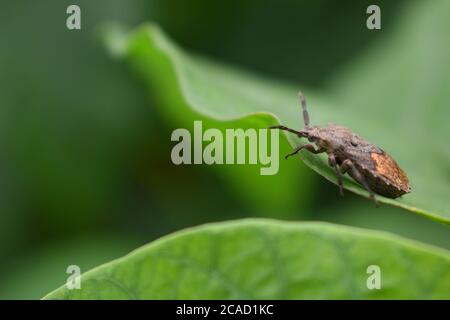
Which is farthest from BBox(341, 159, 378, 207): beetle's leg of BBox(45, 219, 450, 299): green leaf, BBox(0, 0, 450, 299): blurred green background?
BBox(0, 0, 450, 299): blurred green background

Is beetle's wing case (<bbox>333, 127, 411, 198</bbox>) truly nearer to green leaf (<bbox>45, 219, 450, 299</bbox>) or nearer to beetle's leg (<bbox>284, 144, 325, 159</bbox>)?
beetle's leg (<bbox>284, 144, 325, 159</bbox>)

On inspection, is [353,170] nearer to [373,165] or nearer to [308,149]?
[373,165]

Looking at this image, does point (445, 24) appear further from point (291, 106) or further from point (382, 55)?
point (291, 106)

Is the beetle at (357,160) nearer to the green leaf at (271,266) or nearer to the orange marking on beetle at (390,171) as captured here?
the orange marking on beetle at (390,171)

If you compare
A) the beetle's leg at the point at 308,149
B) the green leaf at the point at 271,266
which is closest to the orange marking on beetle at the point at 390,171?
the beetle's leg at the point at 308,149

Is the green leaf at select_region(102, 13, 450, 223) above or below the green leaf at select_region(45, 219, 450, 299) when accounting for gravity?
above
